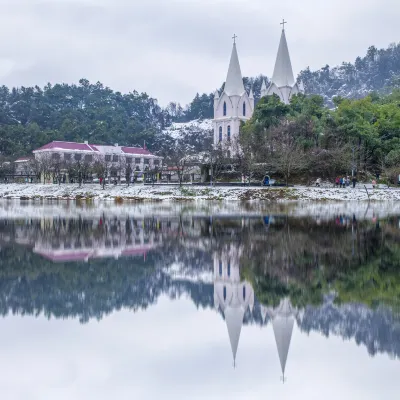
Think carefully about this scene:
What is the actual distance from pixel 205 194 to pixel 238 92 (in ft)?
135

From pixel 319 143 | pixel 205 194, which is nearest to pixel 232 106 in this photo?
pixel 319 143

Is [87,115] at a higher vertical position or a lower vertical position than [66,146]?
higher

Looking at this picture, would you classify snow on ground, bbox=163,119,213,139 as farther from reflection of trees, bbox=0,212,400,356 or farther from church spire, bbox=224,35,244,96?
reflection of trees, bbox=0,212,400,356

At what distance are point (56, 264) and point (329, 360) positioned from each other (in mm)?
7822

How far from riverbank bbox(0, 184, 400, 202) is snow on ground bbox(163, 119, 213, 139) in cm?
9113

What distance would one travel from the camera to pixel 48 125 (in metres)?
127

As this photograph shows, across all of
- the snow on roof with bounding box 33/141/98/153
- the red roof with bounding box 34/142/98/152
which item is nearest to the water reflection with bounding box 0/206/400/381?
the snow on roof with bounding box 33/141/98/153

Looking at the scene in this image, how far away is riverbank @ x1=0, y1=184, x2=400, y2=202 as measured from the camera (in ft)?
144

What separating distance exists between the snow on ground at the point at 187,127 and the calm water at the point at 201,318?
5286 inches

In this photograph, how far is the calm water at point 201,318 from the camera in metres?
5.72

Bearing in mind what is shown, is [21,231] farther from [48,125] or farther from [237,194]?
[48,125]

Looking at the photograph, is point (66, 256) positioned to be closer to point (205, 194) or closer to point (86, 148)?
point (205, 194)

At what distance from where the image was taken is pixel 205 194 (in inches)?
1870

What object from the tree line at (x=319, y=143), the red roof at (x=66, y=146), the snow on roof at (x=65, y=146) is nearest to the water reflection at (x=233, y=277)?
the tree line at (x=319, y=143)
